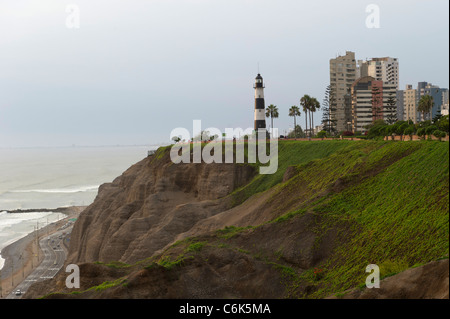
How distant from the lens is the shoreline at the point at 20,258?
6594cm

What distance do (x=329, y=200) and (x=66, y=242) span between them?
66.8m

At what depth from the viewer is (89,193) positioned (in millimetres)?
156000

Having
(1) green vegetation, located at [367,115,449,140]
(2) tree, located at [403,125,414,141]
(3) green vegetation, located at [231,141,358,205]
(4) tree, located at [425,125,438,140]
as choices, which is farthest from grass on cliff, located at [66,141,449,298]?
(3) green vegetation, located at [231,141,358,205]

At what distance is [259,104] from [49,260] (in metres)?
44.4

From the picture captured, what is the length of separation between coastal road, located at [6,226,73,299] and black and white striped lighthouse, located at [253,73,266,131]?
3980cm

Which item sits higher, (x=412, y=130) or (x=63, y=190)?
(x=412, y=130)

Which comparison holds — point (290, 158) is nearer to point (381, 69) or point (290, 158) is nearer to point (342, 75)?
point (342, 75)

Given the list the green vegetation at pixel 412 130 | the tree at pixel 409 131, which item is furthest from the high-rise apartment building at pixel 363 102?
the tree at pixel 409 131

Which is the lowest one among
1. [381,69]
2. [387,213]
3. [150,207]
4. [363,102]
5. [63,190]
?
[63,190]

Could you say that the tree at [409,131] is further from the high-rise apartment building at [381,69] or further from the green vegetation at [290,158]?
the high-rise apartment building at [381,69]

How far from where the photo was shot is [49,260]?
75.4 m

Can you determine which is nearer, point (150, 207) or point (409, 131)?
point (409, 131)

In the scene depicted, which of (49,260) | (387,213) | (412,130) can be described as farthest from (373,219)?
(49,260)
